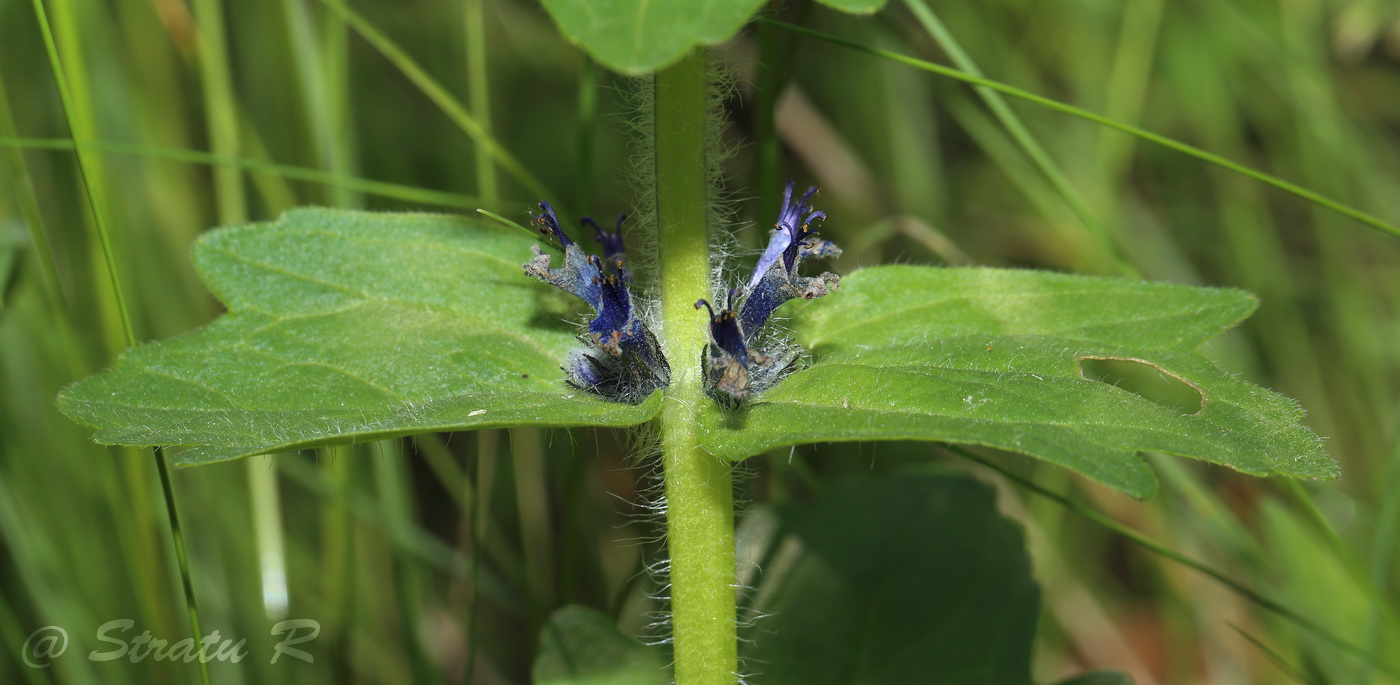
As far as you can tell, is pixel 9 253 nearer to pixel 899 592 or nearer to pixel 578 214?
pixel 578 214

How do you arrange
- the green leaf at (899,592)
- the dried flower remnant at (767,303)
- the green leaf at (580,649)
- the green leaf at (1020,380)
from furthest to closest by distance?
the green leaf at (899,592)
the green leaf at (580,649)
the dried flower remnant at (767,303)
the green leaf at (1020,380)

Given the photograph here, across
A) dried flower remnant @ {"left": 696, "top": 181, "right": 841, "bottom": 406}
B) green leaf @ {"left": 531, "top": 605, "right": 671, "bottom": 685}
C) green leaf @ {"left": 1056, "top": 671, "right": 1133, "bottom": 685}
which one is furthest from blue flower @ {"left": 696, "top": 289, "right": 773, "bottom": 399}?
green leaf @ {"left": 1056, "top": 671, "right": 1133, "bottom": 685}

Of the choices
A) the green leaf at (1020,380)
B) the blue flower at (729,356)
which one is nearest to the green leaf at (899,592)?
the green leaf at (1020,380)

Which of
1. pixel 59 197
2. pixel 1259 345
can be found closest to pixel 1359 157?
pixel 1259 345

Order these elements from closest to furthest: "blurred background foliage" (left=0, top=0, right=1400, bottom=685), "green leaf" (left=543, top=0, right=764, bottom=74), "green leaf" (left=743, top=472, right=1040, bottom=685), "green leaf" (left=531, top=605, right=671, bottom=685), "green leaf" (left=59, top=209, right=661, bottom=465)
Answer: "green leaf" (left=543, top=0, right=764, bottom=74)
"green leaf" (left=59, top=209, right=661, bottom=465)
"green leaf" (left=531, top=605, right=671, bottom=685)
"green leaf" (left=743, top=472, right=1040, bottom=685)
"blurred background foliage" (left=0, top=0, right=1400, bottom=685)

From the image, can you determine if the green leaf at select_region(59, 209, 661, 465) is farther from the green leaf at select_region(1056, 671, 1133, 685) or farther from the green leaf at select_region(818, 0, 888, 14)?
the green leaf at select_region(1056, 671, 1133, 685)

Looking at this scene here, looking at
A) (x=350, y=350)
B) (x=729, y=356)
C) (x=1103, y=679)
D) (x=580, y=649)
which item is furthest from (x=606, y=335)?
(x=1103, y=679)

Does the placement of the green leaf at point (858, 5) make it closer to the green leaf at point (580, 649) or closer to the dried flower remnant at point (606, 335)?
the dried flower remnant at point (606, 335)
